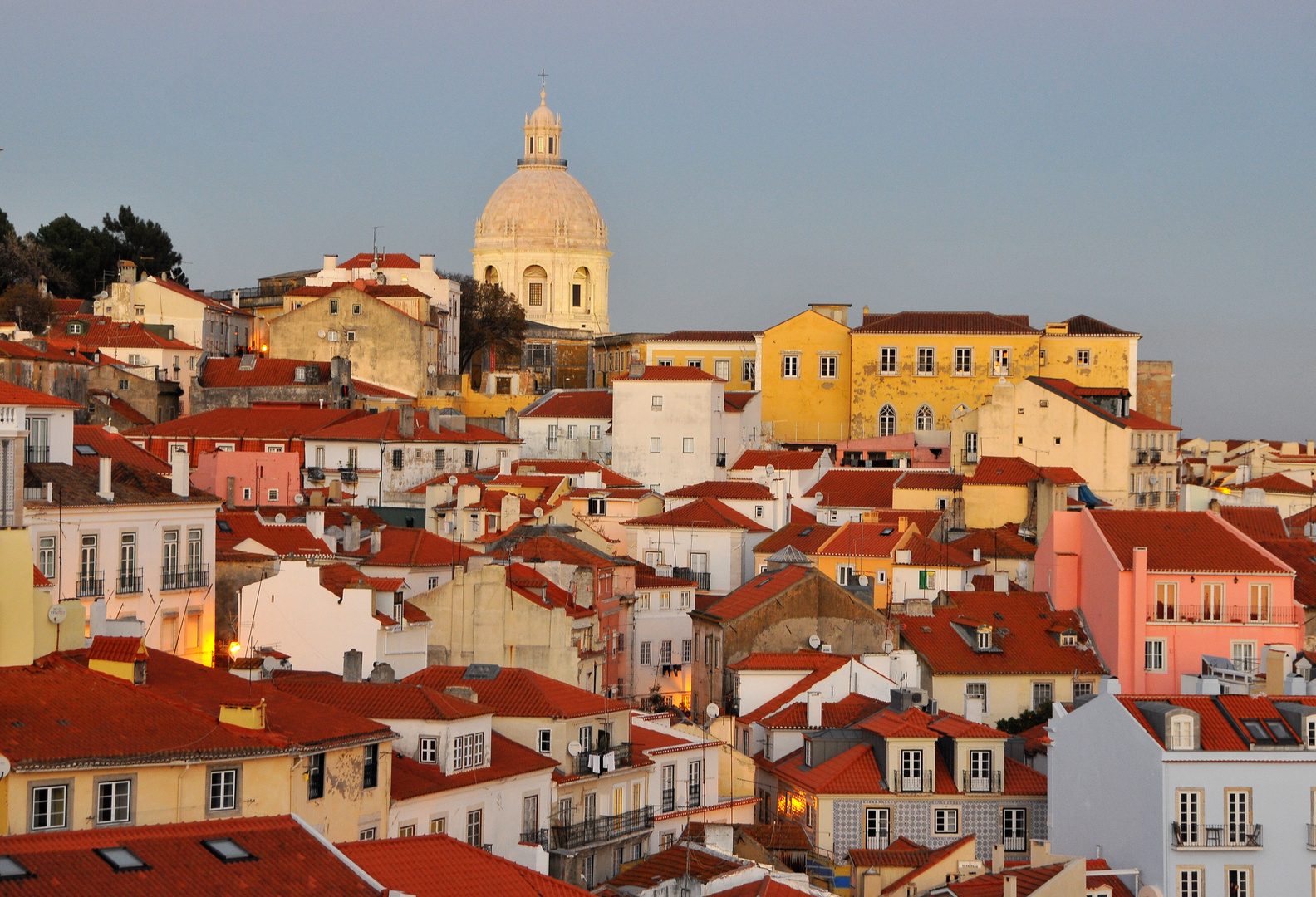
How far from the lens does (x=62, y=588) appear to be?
3875cm

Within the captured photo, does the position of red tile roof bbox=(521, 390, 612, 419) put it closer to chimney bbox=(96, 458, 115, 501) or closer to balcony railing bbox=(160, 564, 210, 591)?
balcony railing bbox=(160, 564, 210, 591)

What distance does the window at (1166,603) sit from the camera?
51250 millimetres

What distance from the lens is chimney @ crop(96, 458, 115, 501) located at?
1610 inches

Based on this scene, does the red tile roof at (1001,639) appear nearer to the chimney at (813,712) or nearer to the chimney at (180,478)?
the chimney at (813,712)

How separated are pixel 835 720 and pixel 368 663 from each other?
969cm

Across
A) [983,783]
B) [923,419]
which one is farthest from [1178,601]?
[923,419]

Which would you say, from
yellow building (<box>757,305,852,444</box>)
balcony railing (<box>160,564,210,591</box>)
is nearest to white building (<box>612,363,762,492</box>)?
yellow building (<box>757,305,852,444</box>)

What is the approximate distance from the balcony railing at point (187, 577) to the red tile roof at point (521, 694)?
7349mm

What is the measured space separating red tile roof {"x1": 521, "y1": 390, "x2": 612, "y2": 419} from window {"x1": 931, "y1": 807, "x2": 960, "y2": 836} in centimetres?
4016

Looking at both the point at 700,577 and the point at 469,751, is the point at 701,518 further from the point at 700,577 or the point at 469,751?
the point at 469,751

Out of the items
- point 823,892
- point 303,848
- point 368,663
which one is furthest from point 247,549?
point 303,848

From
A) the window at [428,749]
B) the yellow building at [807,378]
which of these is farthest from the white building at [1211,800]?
the yellow building at [807,378]

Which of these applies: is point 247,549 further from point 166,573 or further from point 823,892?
point 823,892

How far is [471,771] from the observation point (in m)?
31.5
